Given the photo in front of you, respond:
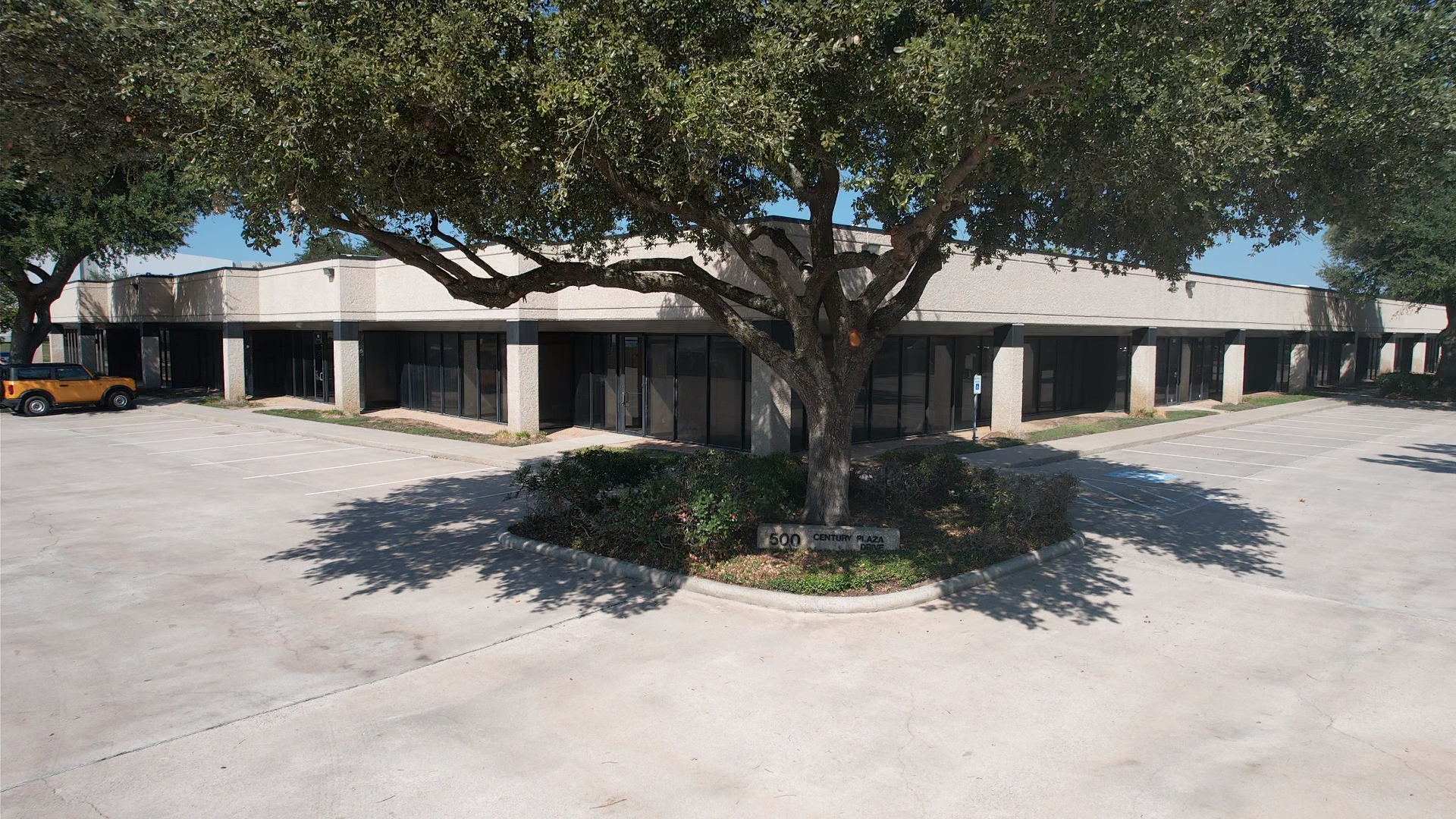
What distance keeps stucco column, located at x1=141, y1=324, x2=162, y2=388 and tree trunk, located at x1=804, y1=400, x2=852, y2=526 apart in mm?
34612

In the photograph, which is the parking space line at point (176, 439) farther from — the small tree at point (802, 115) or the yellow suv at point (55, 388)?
the small tree at point (802, 115)

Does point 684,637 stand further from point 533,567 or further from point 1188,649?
point 1188,649

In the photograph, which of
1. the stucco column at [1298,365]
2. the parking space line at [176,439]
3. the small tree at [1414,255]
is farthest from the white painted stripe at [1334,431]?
the parking space line at [176,439]

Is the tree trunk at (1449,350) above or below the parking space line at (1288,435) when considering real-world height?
above

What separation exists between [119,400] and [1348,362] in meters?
50.0

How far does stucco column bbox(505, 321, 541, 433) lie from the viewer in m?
19.6

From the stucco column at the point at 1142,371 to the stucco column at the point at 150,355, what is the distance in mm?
36078

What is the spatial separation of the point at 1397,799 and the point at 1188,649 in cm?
234

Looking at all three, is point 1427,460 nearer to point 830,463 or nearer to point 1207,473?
point 1207,473

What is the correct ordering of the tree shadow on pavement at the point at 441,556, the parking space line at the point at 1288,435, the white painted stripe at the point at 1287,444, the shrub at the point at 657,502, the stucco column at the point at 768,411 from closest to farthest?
1. the tree shadow on pavement at the point at 441,556
2. the shrub at the point at 657,502
3. the stucco column at the point at 768,411
4. the white painted stripe at the point at 1287,444
5. the parking space line at the point at 1288,435

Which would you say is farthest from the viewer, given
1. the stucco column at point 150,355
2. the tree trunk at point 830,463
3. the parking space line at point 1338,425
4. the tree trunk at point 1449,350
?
the stucco column at point 150,355

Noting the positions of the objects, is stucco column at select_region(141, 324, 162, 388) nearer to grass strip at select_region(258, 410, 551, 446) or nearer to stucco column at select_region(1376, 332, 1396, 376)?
grass strip at select_region(258, 410, 551, 446)

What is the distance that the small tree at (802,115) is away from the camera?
24.5ft

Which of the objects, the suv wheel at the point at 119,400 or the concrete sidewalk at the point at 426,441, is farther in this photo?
the suv wheel at the point at 119,400
